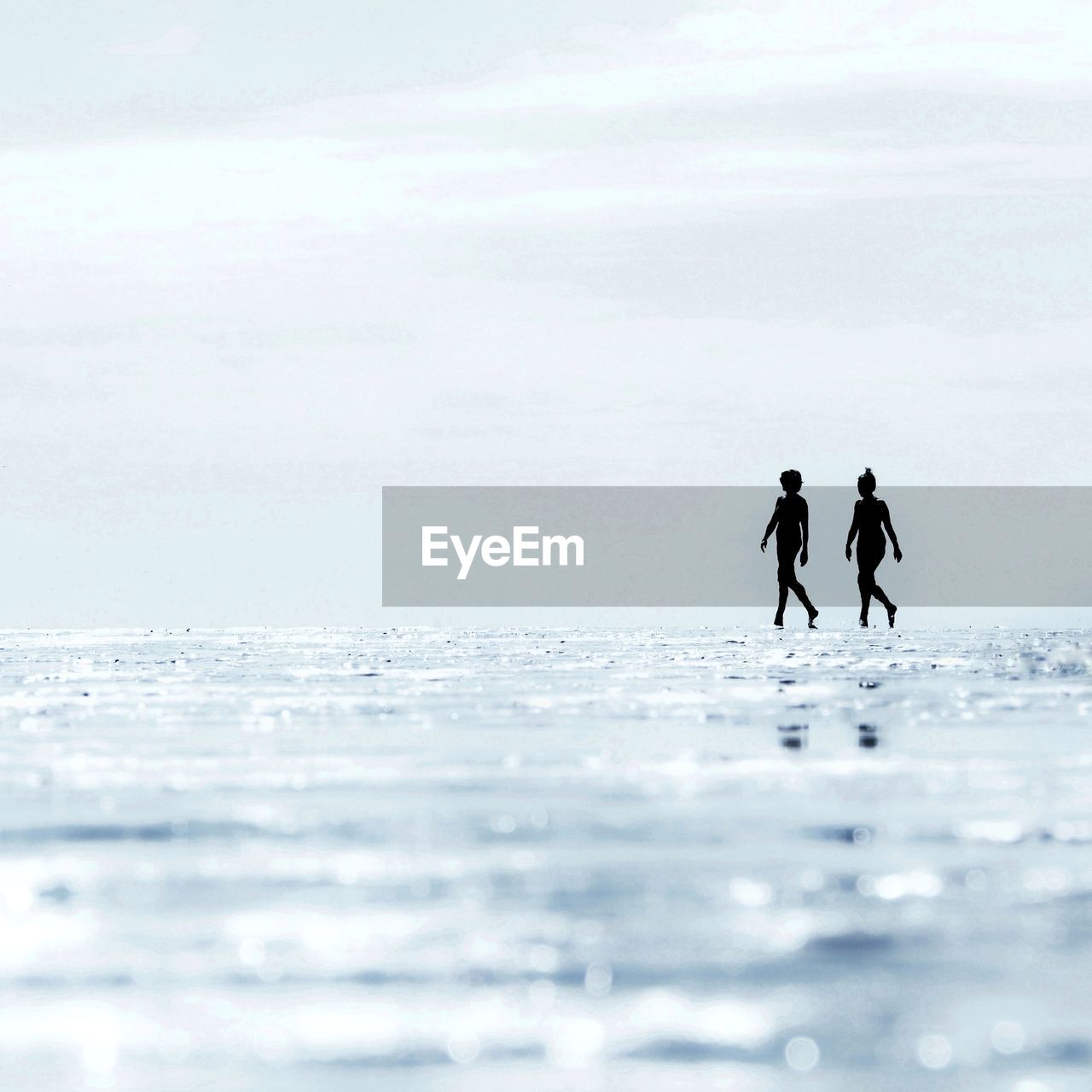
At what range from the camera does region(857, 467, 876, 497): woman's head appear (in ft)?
88.0

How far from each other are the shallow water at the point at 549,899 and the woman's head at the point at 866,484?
46.4ft

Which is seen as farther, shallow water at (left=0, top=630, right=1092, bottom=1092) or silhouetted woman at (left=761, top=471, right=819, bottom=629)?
silhouetted woman at (left=761, top=471, right=819, bottom=629)

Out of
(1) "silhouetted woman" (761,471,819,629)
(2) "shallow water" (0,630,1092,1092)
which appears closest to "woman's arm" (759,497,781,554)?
(1) "silhouetted woman" (761,471,819,629)

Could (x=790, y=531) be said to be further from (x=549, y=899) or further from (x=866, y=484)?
(x=549, y=899)

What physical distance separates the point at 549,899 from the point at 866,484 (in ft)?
70.4

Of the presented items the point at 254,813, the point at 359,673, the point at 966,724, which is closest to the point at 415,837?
the point at 254,813

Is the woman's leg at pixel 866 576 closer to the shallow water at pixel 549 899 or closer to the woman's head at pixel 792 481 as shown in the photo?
the woman's head at pixel 792 481

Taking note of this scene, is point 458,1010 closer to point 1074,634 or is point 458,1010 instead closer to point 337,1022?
point 337,1022

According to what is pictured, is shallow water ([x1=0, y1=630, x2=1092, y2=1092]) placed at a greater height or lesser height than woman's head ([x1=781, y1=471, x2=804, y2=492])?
lesser

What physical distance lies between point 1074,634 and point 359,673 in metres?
9.98

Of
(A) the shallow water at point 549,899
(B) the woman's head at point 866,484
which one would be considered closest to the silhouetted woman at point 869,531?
(B) the woman's head at point 866,484

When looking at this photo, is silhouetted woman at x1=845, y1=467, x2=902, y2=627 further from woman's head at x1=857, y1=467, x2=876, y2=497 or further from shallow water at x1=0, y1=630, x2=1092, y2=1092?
shallow water at x1=0, y1=630, x2=1092, y2=1092

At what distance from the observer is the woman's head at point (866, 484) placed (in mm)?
26828

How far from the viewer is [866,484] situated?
26.9 metres
